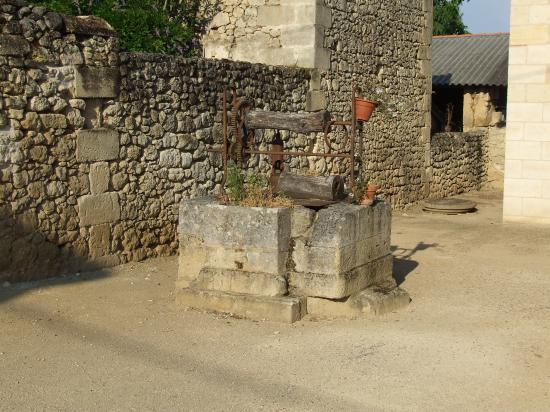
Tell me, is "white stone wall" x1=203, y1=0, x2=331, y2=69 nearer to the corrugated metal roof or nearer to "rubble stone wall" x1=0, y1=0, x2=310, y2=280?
"rubble stone wall" x1=0, y1=0, x2=310, y2=280

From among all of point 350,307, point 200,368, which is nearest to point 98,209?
point 350,307

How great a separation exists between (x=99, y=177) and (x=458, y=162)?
33.1 feet

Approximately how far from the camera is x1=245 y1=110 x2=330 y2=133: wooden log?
22.3 ft

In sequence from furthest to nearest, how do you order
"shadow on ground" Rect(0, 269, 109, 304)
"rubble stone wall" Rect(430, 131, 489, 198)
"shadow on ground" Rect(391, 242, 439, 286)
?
"rubble stone wall" Rect(430, 131, 489, 198), "shadow on ground" Rect(391, 242, 439, 286), "shadow on ground" Rect(0, 269, 109, 304)

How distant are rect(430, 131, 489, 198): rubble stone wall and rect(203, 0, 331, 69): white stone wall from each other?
482 cm

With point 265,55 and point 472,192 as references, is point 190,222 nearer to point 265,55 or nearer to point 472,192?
point 265,55

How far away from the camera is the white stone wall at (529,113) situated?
11.7m

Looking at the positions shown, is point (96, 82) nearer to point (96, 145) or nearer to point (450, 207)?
point (96, 145)

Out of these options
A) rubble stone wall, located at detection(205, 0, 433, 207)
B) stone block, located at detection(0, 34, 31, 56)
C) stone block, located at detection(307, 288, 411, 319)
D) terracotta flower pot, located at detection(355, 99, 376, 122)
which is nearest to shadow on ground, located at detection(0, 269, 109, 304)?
stone block, located at detection(0, 34, 31, 56)

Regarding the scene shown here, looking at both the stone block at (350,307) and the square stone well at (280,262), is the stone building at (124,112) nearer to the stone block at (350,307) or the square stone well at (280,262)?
the square stone well at (280,262)

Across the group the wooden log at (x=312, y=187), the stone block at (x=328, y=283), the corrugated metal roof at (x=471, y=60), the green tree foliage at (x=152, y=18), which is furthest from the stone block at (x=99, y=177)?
the corrugated metal roof at (x=471, y=60)

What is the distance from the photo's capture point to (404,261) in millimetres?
8938

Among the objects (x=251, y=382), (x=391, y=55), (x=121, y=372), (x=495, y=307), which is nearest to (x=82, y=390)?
(x=121, y=372)

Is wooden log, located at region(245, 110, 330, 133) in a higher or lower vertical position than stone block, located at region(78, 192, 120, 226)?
higher
